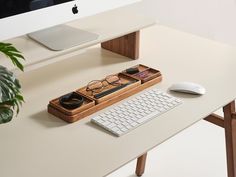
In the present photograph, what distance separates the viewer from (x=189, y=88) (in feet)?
3.99

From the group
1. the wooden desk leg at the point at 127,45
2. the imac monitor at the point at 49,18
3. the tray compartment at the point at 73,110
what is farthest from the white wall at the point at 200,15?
the tray compartment at the point at 73,110

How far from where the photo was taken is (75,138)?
1020 millimetres

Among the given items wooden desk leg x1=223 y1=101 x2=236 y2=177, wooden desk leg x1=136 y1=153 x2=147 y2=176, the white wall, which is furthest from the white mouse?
the white wall

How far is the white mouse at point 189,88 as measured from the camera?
1.21 metres

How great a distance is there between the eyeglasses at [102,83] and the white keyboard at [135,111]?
9 cm

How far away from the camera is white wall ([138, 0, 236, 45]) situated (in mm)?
2240

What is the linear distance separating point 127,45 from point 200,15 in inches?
42.9

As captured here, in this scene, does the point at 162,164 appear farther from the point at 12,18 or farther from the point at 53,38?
the point at 12,18

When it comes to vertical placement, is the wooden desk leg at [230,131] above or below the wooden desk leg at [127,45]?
below

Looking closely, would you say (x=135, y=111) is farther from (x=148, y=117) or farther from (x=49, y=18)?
(x=49, y=18)

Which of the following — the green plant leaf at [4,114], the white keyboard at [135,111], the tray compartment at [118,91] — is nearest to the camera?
the green plant leaf at [4,114]

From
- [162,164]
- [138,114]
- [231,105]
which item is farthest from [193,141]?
[138,114]

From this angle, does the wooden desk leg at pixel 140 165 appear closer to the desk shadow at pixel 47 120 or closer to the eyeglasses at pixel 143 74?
the eyeglasses at pixel 143 74

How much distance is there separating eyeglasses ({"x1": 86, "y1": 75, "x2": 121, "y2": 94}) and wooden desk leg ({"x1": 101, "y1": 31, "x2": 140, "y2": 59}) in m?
0.19
